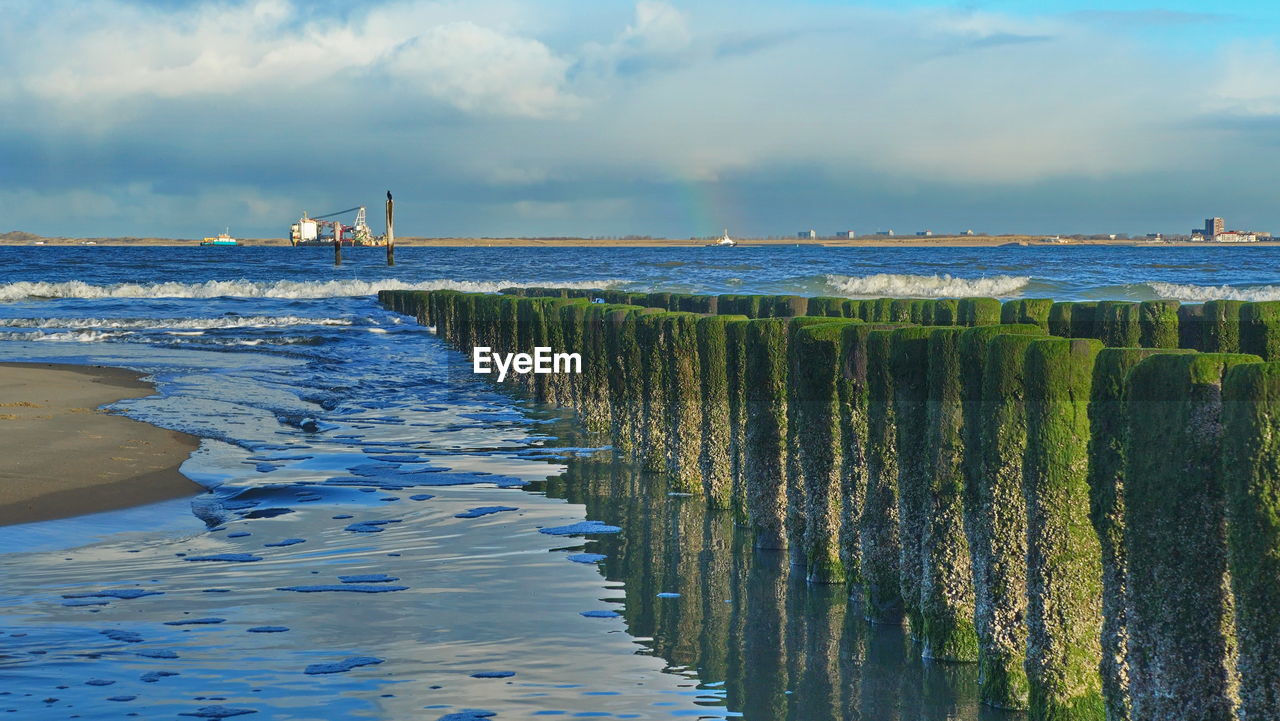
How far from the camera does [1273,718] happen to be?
11.0 feet

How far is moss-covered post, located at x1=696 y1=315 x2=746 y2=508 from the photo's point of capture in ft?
28.7

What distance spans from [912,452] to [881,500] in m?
0.48

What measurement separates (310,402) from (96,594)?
9.56 metres

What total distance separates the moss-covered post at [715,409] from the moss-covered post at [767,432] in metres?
0.78

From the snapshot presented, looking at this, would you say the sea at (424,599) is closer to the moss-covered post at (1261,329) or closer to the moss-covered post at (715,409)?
the moss-covered post at (715,409)

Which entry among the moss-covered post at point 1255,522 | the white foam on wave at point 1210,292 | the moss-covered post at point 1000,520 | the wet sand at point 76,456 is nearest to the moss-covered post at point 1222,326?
the moss-covered post at point 1000,520

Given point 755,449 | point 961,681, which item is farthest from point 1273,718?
point 755,449

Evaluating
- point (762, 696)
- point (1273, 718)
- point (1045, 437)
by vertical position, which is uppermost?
point (1045, 437)

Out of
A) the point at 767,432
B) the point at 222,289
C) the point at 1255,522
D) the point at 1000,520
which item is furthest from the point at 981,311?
the point at 222,289

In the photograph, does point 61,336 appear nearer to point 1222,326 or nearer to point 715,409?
point 715,409

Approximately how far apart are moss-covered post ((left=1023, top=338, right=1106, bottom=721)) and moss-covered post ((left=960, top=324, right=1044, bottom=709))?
18cm

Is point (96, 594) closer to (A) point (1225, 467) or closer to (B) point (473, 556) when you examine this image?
(B) point (473, 556)

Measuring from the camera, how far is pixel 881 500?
613cm

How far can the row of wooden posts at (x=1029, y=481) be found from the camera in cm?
355
